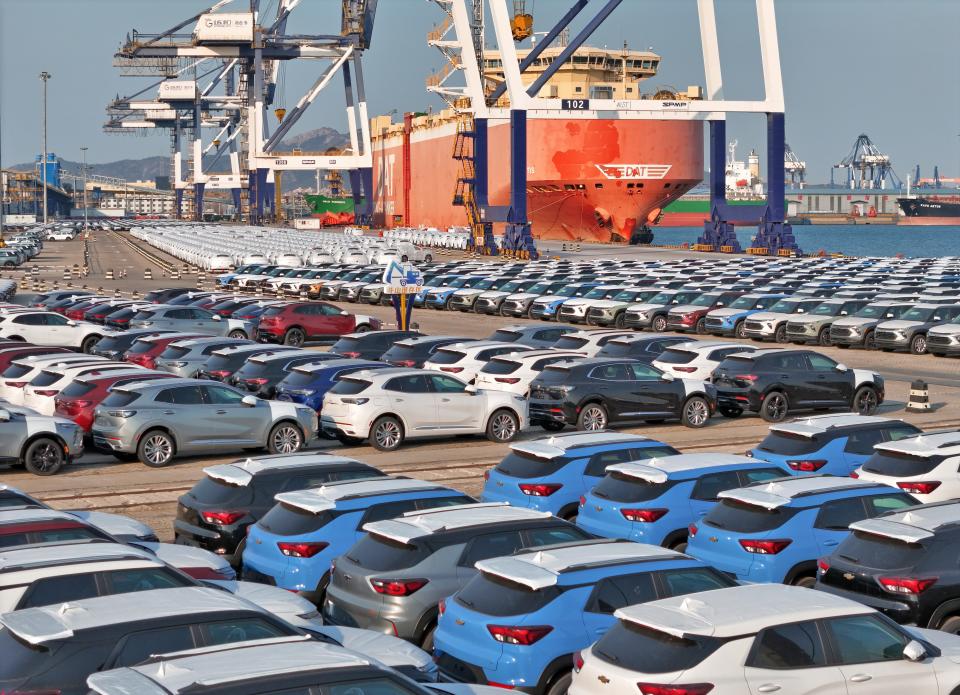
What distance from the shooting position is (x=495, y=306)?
48.7m

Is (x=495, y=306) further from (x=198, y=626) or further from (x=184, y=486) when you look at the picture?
(x=198, y=626)

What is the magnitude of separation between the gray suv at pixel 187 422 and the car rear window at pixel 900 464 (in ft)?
30.4

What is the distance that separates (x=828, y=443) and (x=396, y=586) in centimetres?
818

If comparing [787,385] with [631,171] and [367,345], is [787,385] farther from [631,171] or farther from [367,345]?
[631,171]

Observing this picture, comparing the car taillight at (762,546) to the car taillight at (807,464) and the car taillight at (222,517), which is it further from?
the car taillight at (222,517)

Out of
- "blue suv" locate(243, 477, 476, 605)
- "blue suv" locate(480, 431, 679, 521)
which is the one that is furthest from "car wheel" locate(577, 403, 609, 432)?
"blue suv" locate(243, 477, 476, 605)

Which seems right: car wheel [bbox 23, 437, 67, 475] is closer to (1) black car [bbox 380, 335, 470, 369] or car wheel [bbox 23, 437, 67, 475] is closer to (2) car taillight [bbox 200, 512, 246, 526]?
(2) car taillight [bbox 200, 512, 246, 526]

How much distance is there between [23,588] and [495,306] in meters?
39.9

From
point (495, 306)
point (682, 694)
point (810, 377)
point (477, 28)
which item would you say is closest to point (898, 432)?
point (810, 377)

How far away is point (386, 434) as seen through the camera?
2153 cm

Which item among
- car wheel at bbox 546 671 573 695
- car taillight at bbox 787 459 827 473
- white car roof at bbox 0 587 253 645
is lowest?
car wheel at bbox 546 671 573 695

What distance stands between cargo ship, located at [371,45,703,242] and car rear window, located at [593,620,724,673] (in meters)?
94.9

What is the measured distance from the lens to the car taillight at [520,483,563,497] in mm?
14672

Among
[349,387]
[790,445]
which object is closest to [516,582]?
[790,445]
